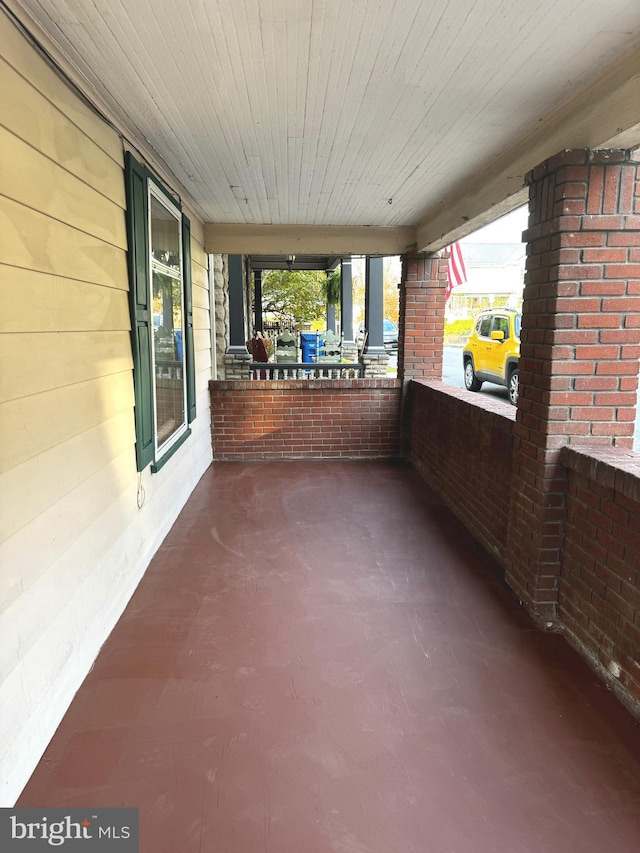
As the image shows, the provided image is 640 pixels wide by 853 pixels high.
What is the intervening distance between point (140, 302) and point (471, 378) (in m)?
9.31

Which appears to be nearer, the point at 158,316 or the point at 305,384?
the point at 158,316

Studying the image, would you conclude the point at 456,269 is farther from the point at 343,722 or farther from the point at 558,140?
the point at 343,722

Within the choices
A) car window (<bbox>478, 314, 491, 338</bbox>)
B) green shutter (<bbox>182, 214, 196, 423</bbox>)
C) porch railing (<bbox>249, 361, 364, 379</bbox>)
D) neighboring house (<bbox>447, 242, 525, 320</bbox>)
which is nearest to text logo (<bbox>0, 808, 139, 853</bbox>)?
green shutter (<bbox>182, 214, 196, 423</bbox>)

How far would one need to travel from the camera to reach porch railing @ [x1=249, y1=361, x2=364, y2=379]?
22.8 feet

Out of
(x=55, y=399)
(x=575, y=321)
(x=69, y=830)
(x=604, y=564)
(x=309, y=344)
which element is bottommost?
(x=69, y=830)

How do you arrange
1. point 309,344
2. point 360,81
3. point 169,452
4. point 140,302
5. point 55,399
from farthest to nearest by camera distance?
point 309,344 < point 169,452 < point 140,302 < point 360,81 < point 55,399

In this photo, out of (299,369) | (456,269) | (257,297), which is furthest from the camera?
(257,297)

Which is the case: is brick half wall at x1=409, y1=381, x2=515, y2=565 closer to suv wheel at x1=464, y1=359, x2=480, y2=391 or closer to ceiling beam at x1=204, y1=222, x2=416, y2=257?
ceiling beam at x1=204, y1=222, x2=416, y2=257

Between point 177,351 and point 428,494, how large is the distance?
2.50m

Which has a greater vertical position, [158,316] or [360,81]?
[360,81]

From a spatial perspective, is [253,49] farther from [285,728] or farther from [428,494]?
[428,494]

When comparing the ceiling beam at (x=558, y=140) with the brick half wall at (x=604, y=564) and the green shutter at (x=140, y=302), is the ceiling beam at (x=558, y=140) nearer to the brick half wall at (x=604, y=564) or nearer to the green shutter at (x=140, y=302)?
the brick half wall at (x=604, y=564)

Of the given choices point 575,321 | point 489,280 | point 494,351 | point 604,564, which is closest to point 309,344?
point 494,351

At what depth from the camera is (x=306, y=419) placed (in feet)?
18.9
